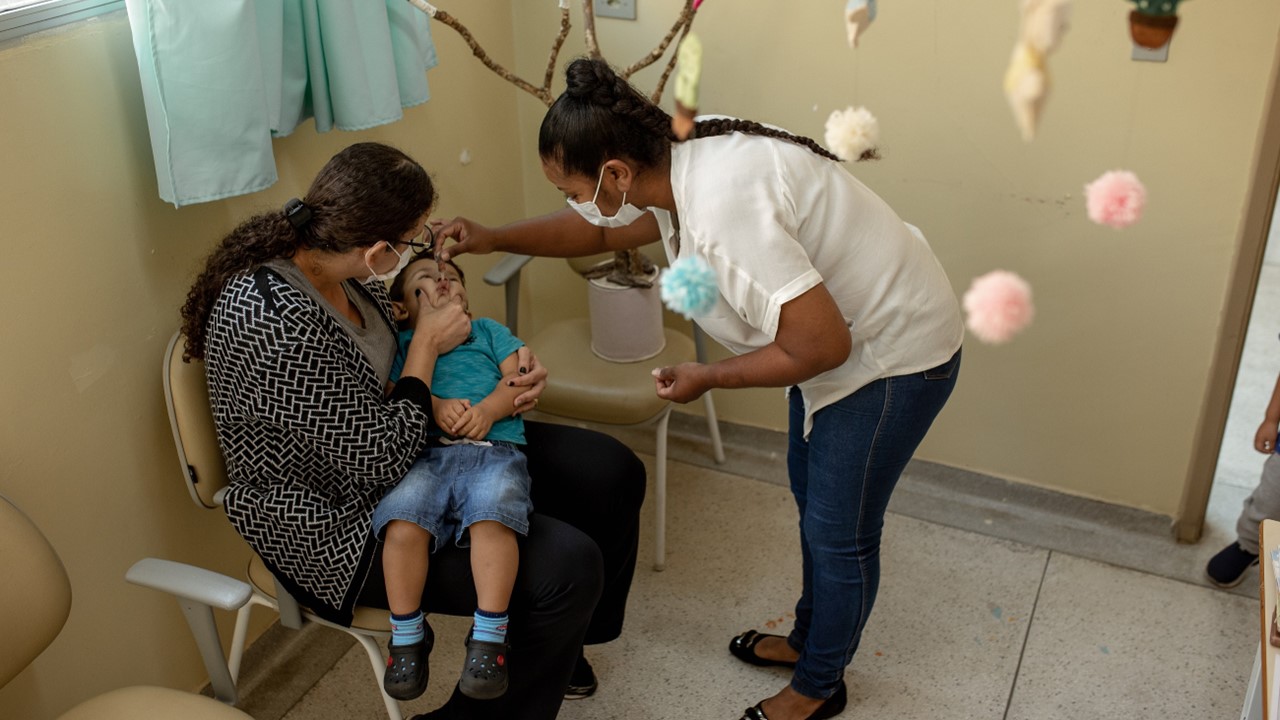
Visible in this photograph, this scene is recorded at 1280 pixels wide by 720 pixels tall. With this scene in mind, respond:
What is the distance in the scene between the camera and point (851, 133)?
85 centimetres

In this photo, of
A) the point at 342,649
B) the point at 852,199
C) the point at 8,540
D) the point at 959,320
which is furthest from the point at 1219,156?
the point at 8,540

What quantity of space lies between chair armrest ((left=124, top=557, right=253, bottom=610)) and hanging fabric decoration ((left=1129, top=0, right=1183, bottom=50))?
134 centimetres

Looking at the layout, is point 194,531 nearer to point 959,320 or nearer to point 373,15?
point 373,15

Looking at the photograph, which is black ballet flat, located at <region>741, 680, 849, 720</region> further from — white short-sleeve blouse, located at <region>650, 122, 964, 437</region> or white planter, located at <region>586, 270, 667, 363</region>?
white planter, located at <region>586, 270, 667, 363</region>

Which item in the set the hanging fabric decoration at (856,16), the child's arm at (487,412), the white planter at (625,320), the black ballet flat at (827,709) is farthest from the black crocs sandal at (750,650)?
the hanging fabric decoration at (856,16)

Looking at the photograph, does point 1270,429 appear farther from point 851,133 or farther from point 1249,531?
point 851,133

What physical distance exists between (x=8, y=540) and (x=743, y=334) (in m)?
1.04

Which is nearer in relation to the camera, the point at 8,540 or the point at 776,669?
the point at 8,540

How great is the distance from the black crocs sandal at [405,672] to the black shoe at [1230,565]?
1746mm

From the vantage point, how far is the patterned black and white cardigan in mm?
1550

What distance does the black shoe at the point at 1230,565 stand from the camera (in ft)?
7.53

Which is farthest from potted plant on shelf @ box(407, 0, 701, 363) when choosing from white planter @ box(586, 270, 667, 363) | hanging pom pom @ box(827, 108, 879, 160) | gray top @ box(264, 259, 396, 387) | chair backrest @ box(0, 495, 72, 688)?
hanging pom pom @ box(827, 108, 879, 160)

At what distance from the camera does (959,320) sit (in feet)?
5.37

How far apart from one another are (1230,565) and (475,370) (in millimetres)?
1692
